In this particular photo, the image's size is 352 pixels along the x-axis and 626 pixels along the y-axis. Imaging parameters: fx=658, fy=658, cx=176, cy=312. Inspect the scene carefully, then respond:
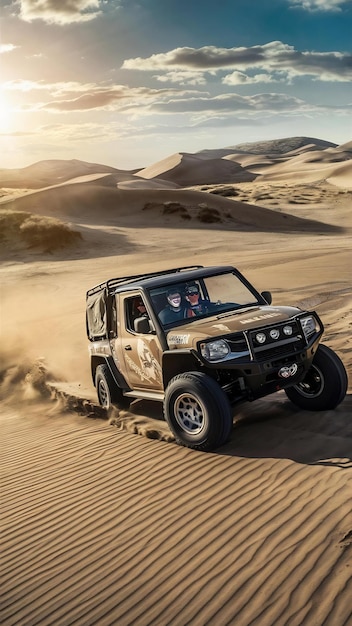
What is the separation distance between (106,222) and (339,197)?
2299cm

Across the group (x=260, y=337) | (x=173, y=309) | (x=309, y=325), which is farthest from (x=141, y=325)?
(x=309, y=325)

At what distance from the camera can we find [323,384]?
7.78 m

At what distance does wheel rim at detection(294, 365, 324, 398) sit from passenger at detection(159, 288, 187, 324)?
1.66 metres

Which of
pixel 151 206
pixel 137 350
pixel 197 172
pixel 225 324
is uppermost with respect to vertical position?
pixel 197 172

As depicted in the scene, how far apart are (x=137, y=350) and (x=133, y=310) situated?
59 centimetres

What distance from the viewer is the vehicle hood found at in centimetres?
707

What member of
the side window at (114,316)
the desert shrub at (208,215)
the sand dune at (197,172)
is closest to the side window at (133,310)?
the side window at (114,316)

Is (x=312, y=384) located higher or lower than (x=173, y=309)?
lower

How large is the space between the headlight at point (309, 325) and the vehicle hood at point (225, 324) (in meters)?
0.14

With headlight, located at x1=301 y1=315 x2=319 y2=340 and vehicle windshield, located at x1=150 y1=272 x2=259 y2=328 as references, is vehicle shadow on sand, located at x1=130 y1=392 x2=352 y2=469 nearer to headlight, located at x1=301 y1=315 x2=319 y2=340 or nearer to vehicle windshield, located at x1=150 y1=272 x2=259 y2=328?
headlight, located at x1=301 y1=315 x2=319 y2=340

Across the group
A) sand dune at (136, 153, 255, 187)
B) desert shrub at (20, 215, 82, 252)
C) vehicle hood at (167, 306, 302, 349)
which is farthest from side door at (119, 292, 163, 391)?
sand dune at (136, 153, 255, 187)

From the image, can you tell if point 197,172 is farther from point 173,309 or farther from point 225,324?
point 225,324

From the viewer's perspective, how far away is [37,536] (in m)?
6.06

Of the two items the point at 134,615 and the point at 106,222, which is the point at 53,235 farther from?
the point at 134,615
